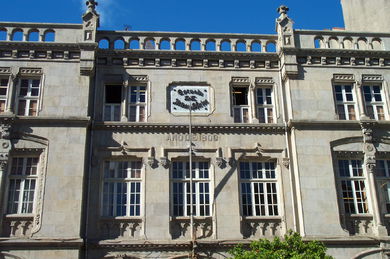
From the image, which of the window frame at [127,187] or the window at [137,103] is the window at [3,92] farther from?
the window at [137,103]

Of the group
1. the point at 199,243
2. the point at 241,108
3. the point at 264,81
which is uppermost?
the point at 264,81

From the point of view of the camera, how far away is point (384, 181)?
72.9 feet

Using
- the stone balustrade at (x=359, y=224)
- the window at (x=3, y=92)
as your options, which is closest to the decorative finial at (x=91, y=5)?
the window at (x=3, y=92)

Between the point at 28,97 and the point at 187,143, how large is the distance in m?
7.30

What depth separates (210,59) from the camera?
2352 cm

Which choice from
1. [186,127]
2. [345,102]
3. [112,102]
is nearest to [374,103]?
[345,102]

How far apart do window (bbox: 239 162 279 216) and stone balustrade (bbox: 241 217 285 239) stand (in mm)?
342

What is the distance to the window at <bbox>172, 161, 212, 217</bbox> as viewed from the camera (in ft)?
69.2

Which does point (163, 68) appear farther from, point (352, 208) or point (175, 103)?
point (352, 208)

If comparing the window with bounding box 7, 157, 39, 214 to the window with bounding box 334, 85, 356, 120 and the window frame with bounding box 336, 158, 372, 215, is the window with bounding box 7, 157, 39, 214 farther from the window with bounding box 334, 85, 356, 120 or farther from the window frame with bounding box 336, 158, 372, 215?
the window with bounding box 334, 85, 356, 120

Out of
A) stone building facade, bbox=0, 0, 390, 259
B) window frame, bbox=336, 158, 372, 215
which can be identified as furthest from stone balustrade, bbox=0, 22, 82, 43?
window frame, bbox=336, 158, 372, 215

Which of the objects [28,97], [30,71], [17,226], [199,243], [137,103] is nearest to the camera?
[17,226]

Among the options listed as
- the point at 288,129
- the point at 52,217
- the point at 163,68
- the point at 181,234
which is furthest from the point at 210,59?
the point at 52,217

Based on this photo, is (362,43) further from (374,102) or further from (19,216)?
(19,216)
